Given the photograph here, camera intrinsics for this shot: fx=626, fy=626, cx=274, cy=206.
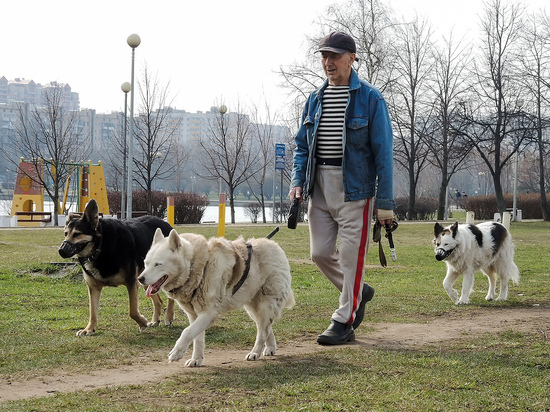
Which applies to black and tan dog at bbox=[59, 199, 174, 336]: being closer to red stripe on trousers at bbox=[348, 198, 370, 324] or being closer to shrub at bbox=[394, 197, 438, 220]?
red stripe on trousers at bbox=[348, 198, 370, 324]

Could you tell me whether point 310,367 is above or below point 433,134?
below

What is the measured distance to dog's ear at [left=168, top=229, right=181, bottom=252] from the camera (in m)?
5.00

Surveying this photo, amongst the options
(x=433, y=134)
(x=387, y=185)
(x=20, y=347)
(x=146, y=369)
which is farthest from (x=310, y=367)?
(x=433, y=134)

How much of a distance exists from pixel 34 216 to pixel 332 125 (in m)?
35.5

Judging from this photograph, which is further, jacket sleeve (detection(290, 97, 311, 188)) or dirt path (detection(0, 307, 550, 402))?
jacket sleeve (detection(290, 97, 311, 188))

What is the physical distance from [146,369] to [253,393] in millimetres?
1330

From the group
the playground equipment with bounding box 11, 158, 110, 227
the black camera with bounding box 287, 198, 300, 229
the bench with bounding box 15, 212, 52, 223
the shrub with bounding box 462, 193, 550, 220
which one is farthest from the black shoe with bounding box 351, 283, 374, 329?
the shrub with bounding box 462, 193, 550, 220

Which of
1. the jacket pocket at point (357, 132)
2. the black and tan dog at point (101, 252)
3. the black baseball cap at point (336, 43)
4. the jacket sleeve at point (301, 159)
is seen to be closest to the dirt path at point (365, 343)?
the jacket sleeve at point (301, 159)

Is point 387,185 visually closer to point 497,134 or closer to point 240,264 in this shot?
point 240,264

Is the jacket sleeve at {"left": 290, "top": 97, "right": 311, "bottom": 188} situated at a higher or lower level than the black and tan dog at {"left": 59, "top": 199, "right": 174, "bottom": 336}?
higher

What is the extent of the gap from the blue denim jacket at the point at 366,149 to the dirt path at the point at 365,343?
1.41 m

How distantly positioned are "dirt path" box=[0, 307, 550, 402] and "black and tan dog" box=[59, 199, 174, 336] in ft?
5.59

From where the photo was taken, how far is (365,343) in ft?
19.0

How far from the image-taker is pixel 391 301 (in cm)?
896
